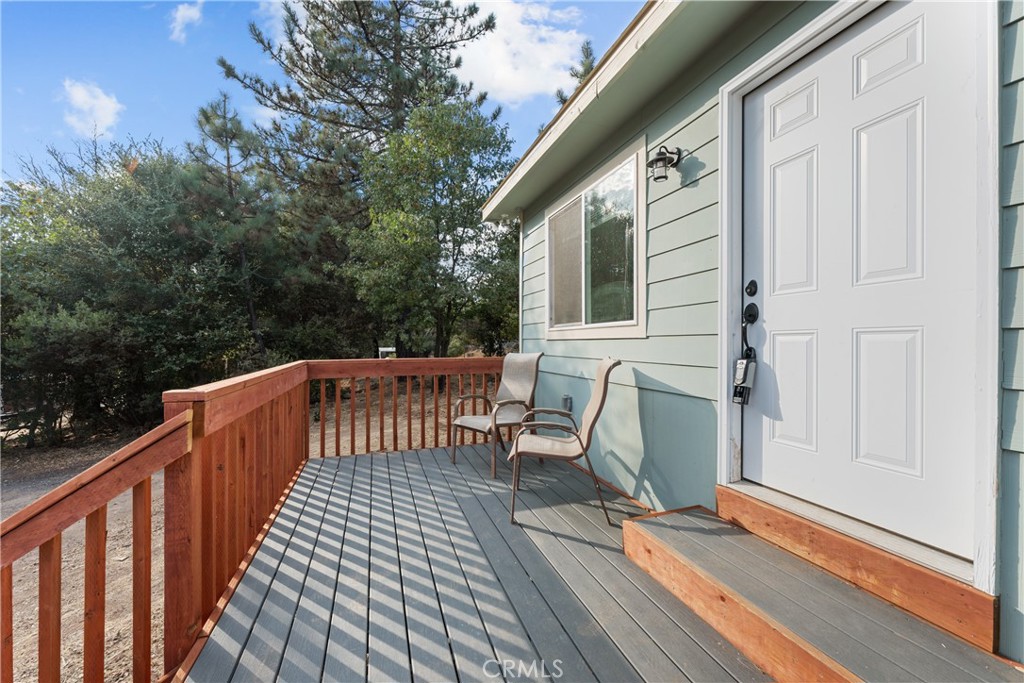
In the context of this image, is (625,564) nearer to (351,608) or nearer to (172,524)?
(351,608)

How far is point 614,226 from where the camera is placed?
2871 mm

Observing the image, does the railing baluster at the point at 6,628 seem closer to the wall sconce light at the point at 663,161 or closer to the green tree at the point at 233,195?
the wall sconce light at the point at 663,161

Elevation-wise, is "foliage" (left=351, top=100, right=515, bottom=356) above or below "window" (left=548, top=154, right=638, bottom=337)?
above

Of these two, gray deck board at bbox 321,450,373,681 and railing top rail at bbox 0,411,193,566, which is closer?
railing top rail at bbox 0,411,193,566

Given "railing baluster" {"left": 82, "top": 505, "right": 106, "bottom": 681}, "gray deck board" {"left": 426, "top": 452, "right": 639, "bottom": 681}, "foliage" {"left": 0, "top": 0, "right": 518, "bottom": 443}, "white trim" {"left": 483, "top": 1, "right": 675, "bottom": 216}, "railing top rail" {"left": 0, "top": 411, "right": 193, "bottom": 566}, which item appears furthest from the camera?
"foliage" {"left": 0, "top": 0, "right": 518, "bottom": 443}

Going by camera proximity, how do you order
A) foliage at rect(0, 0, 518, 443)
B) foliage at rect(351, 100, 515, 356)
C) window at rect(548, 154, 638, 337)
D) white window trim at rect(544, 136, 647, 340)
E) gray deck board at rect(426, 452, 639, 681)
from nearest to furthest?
gray deck board at rect(426, 452, 639, 681), white window trim at rect(544, 136, 647, 340), window at rect(548, 154, 638, 337), foliage at rect(0, 0, 518, 443), foliage at rect(351, 100, 515, 356)

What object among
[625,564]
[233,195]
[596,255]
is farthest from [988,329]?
[233,195]

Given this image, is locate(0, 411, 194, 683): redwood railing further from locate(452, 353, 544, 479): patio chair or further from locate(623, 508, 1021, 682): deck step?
locate(452, 353, 544, 479): patio chair

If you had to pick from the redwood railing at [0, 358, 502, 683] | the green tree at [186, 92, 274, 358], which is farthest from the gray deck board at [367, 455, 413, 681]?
the green tree at [186, 92, 274, 358]

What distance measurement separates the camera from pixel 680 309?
2.20 metres

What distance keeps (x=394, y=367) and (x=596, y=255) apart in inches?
84.8

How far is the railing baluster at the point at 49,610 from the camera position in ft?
3.31

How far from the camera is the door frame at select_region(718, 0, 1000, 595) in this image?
3.56ft

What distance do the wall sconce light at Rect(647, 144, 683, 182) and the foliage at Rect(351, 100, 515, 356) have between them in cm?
582
